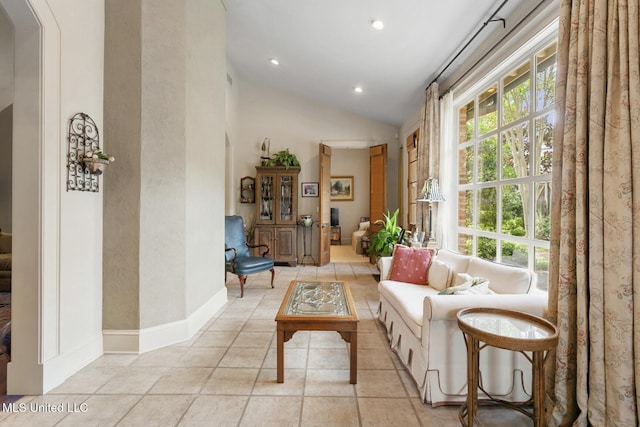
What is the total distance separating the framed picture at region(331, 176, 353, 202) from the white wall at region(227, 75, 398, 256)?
283 cm

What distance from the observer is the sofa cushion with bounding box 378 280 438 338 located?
2.09 meters

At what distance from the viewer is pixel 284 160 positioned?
613cm

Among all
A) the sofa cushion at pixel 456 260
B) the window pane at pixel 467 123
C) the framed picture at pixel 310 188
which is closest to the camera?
the sofa cushion at pixel 456 260

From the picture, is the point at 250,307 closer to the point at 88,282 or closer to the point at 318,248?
the point at 88,282

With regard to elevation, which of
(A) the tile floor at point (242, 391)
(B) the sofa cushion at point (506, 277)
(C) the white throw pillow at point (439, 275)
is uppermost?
(B) the sofa cushion at point (506, 277)

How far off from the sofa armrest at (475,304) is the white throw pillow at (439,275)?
98 cm

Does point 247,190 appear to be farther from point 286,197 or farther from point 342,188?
point 342,188

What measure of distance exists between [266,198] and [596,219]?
530 cm

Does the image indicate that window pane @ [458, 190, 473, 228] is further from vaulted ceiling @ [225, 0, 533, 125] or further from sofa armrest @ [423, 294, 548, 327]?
sofa armrest @ [423, 294, 548, 327]

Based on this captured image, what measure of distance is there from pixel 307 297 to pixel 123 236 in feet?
5.27

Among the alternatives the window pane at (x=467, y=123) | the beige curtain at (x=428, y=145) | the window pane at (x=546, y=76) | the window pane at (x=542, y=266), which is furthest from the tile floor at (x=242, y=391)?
the window pane at (x=467, y=123)

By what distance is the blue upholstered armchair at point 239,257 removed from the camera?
4094mm

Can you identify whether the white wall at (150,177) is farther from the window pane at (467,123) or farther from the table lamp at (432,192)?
the window pane at (467,123)

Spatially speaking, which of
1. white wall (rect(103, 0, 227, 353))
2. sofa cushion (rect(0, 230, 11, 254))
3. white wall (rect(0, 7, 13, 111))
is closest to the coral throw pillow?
white wall (rect(103, 0, 227, 353))
